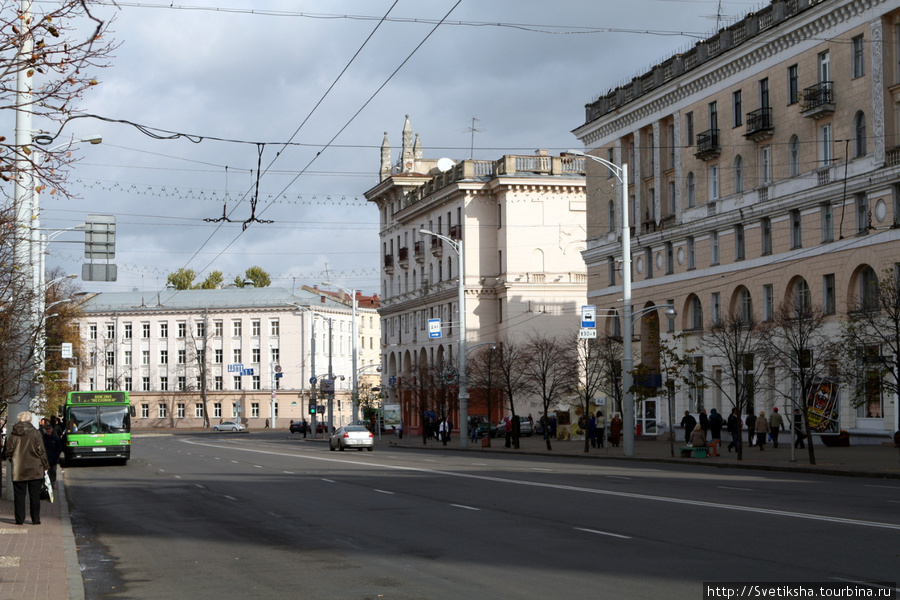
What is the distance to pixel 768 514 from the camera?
16859 millimetres

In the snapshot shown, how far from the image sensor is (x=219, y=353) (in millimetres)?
125375

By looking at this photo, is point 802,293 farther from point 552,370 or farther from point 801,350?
point 552,370

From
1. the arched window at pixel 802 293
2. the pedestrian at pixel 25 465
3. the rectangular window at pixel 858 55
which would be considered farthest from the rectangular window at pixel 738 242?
the pedestrian at pixel 25 465

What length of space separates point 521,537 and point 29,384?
12.2 meters

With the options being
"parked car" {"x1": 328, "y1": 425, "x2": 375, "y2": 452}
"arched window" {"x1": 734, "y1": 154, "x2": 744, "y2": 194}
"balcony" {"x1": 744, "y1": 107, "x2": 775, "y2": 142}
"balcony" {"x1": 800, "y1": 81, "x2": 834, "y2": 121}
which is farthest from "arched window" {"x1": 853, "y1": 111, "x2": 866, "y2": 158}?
"parked car" {"x1": 328, "y1": 425, "x2": 375, "y2": 452}

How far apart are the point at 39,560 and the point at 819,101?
127 ft

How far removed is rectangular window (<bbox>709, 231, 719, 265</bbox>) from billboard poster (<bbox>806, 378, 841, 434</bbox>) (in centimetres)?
1012

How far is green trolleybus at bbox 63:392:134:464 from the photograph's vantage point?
43.5 meters

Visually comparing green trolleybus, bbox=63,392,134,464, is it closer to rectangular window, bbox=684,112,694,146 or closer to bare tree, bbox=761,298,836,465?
bare tree, bbox=761,298,836,465

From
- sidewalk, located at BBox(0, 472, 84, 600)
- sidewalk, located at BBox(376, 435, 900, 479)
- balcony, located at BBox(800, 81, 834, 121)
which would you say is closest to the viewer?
sidewalk, located at BBox(0, 472, 84, 600)

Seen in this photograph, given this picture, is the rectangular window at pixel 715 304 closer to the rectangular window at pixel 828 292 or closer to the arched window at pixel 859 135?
the rectangular window at pixel 828 292

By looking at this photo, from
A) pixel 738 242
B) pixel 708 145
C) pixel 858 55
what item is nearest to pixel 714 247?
pixel 738 242

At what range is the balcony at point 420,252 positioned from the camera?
300ft

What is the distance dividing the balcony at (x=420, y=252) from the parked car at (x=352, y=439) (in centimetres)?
3500
